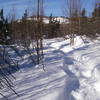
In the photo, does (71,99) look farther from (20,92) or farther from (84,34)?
(84,34)

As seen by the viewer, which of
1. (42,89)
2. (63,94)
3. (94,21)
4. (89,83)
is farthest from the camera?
(94,21)

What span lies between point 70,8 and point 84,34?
3106 mm

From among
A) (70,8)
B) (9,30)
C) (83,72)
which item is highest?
(70,8)

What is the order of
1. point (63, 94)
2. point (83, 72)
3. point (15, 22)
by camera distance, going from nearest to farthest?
1. point (63, 94)
2. point (83, 72)
3. point (15, 22)

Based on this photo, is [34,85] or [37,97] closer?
[37,97]

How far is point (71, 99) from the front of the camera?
210cm

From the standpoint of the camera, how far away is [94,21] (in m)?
12.4

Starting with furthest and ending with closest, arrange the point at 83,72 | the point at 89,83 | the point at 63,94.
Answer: the point at 83,72, the point at 89,83, the point at 63,94

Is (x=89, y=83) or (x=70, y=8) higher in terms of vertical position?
(x=70, y=8)

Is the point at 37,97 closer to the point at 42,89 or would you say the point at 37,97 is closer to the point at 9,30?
the point at 42,89

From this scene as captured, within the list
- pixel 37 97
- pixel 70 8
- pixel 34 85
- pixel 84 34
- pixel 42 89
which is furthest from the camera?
pixel 84 34

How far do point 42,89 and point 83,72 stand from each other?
1.42m

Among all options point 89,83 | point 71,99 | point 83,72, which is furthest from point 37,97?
point 83,72

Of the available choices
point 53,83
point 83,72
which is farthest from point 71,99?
point 83,72
